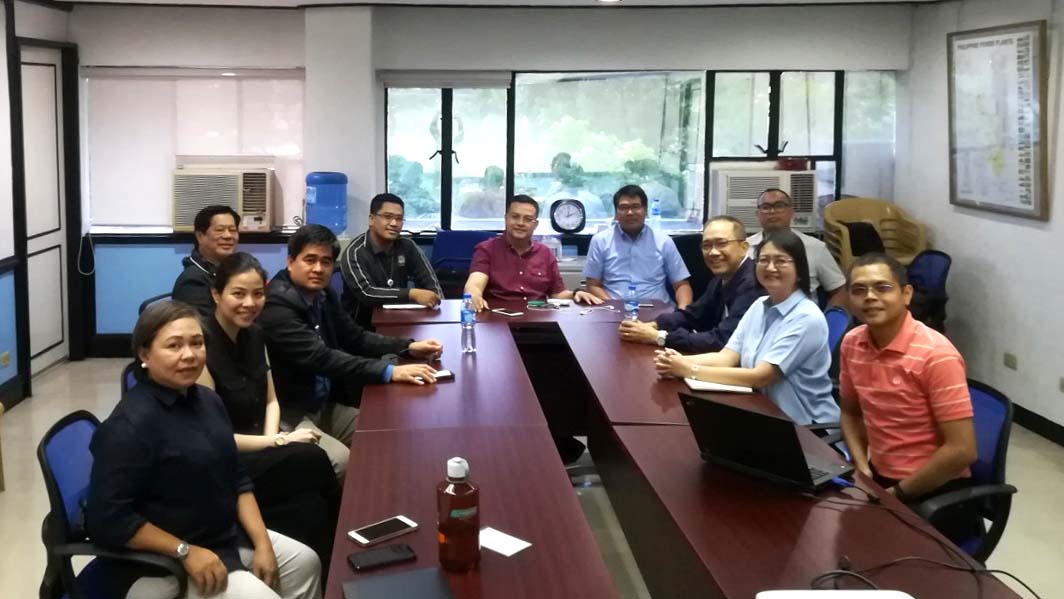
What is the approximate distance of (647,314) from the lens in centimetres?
493

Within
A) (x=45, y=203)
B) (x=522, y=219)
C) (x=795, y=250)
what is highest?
(x=45, y=203)

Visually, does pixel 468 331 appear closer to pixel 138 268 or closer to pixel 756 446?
pixel 756 446

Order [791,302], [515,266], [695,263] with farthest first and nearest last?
[695,263]
[515,266]
[791,302]

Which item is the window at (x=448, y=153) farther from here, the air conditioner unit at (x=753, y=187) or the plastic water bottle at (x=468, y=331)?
the plastic water bottle at (x=468, y=331)

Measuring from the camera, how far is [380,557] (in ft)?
6.80

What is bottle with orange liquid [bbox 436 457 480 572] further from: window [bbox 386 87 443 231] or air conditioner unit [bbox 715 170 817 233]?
window [bbox 386 87 443 231]

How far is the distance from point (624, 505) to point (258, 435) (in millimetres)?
1323

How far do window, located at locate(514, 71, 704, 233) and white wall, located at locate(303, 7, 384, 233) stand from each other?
1124 mm

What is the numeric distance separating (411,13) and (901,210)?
3.71m

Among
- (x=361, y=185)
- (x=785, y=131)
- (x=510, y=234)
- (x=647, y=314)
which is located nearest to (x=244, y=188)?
(x=361, y=185)

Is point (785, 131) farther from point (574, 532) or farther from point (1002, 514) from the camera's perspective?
point (574, 532)

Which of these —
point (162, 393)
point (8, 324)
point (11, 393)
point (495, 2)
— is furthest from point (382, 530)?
point (495, 2)

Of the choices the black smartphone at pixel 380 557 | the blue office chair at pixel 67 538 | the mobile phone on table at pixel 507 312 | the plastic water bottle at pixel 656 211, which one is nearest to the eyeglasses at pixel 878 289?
the black smartphone at pixel 380 557

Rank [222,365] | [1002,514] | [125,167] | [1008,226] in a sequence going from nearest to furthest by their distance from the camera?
[1002,514] < [222,365] < [1008,226] < [125,167]
